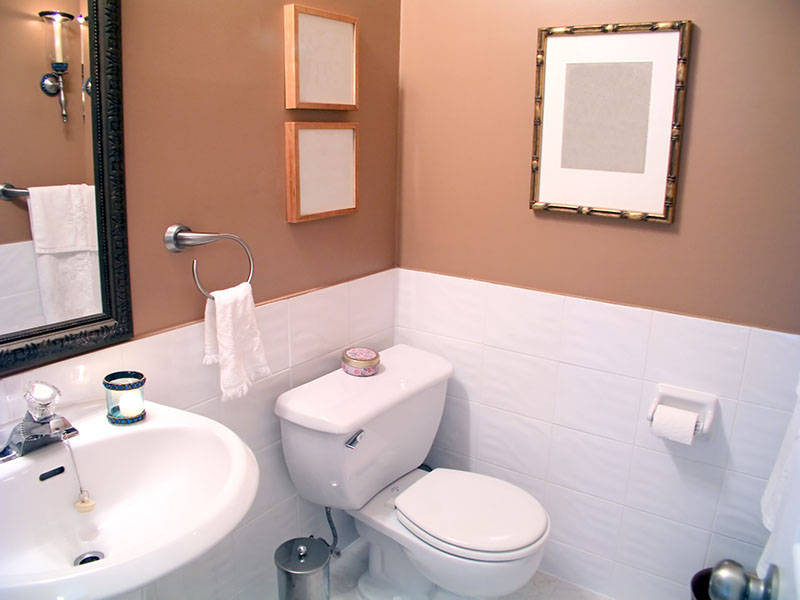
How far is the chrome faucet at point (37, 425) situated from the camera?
1.21 m

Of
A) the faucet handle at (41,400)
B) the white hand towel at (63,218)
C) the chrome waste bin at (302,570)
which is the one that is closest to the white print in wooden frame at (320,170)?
the white hand towel at (63,218)

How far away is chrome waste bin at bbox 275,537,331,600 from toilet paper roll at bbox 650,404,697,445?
959 mm

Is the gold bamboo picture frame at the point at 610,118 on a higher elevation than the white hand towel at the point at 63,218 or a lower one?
higher

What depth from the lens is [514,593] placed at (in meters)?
2.12

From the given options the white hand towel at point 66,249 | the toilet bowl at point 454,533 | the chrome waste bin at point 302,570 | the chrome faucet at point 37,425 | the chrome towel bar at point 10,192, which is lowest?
the chrome waste bin at point 302,570

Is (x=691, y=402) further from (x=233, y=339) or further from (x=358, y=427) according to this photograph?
(x=233, y=339)

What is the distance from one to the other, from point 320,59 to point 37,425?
1.13 metres

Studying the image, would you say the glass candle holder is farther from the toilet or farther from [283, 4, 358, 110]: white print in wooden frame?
[283, 4, 358, 110]: white print in wooden frame

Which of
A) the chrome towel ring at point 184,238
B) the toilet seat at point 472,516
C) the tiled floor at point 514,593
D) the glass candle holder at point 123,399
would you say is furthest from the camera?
the tiled floor at point 514,593

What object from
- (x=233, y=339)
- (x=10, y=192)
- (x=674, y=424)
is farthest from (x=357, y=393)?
(x=10, y=192)

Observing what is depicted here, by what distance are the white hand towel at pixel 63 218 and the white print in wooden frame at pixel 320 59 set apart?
24.3 inches

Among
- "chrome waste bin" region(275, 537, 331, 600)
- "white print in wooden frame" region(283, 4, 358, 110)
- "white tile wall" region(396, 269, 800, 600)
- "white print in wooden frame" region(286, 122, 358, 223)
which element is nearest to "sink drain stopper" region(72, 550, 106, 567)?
"chrome waste bin" region(275, 537, 331, 600)

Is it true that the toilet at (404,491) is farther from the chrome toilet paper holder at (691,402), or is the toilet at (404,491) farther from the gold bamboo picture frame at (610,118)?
the gold bamboo picture frame at (610,118)

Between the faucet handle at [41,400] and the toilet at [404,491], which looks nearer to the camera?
the faucet handle at [41,400]
